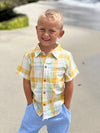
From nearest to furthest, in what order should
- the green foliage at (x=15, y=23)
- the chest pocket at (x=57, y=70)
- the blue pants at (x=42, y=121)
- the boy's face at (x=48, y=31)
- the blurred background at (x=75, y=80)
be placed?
the boy's face at (x=48, y=31), the chest pocket at (x=57, y=70), the blue pants at (x=42, y=121), the blurred background at (x=75, y=80), the green foliage at (x=15, y=23)

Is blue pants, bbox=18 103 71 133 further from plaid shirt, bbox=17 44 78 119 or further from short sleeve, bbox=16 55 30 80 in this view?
short sleeve, bbox=16 55 30 80

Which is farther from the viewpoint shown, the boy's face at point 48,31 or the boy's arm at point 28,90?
the boy's arm at point 28,90

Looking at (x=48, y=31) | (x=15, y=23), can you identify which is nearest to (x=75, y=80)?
(x=48, y=31)

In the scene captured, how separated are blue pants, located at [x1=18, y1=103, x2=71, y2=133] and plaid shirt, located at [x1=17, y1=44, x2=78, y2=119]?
1.9 inches

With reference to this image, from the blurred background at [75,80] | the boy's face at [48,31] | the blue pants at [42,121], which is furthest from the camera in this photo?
the blurred background at [75,80]

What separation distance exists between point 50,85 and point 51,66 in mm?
163

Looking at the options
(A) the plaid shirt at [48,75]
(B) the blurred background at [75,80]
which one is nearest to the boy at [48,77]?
(A) the plaid shirt at [48,75]

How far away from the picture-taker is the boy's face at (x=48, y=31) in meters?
1.74

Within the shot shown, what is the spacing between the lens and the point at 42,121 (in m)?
1.97

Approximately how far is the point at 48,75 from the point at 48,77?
0.06ft

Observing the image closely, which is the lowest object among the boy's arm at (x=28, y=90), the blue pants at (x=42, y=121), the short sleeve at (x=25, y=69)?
the blue pants at (x=42, y=121)

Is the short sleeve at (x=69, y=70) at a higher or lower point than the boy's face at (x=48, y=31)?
lower

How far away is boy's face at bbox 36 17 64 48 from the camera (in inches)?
68.5

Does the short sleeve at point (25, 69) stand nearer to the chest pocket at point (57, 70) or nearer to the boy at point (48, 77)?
the boy at point (48, 77)
